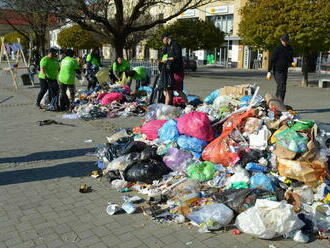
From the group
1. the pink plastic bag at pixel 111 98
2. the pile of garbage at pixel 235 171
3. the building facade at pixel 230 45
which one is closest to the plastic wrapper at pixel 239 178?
the pile of garbage at pixel 235 171

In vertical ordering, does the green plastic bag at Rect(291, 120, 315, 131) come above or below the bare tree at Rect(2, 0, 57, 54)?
below

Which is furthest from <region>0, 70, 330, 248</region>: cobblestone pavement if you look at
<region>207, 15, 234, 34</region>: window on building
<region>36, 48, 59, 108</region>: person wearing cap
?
<region>207, 15, 234, 34</region>: window on building

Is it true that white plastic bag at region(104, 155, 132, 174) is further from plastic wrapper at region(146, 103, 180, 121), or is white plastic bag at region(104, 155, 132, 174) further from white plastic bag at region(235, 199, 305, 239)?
plastic wrapper at region(146, 103, 180, 121)

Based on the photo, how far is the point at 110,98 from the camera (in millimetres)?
10773

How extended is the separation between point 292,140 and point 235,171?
2.70 feet

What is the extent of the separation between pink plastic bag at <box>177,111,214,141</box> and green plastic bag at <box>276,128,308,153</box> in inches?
43.9

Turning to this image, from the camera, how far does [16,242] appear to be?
3.54m

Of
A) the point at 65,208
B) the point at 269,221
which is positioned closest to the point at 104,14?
the point at 65,208

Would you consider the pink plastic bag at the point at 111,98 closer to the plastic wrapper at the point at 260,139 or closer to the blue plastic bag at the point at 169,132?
the blue plastic bag at the point at 169,132

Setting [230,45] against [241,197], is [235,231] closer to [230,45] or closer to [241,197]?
[241,197]

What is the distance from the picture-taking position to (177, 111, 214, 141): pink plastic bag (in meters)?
5.66

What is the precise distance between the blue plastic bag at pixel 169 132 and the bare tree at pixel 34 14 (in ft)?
48.8

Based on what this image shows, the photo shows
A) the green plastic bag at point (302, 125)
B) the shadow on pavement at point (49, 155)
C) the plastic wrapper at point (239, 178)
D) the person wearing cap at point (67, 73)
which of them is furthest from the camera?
the person wearing cap at point (67, 73)

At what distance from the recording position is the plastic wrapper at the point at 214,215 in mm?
3826
